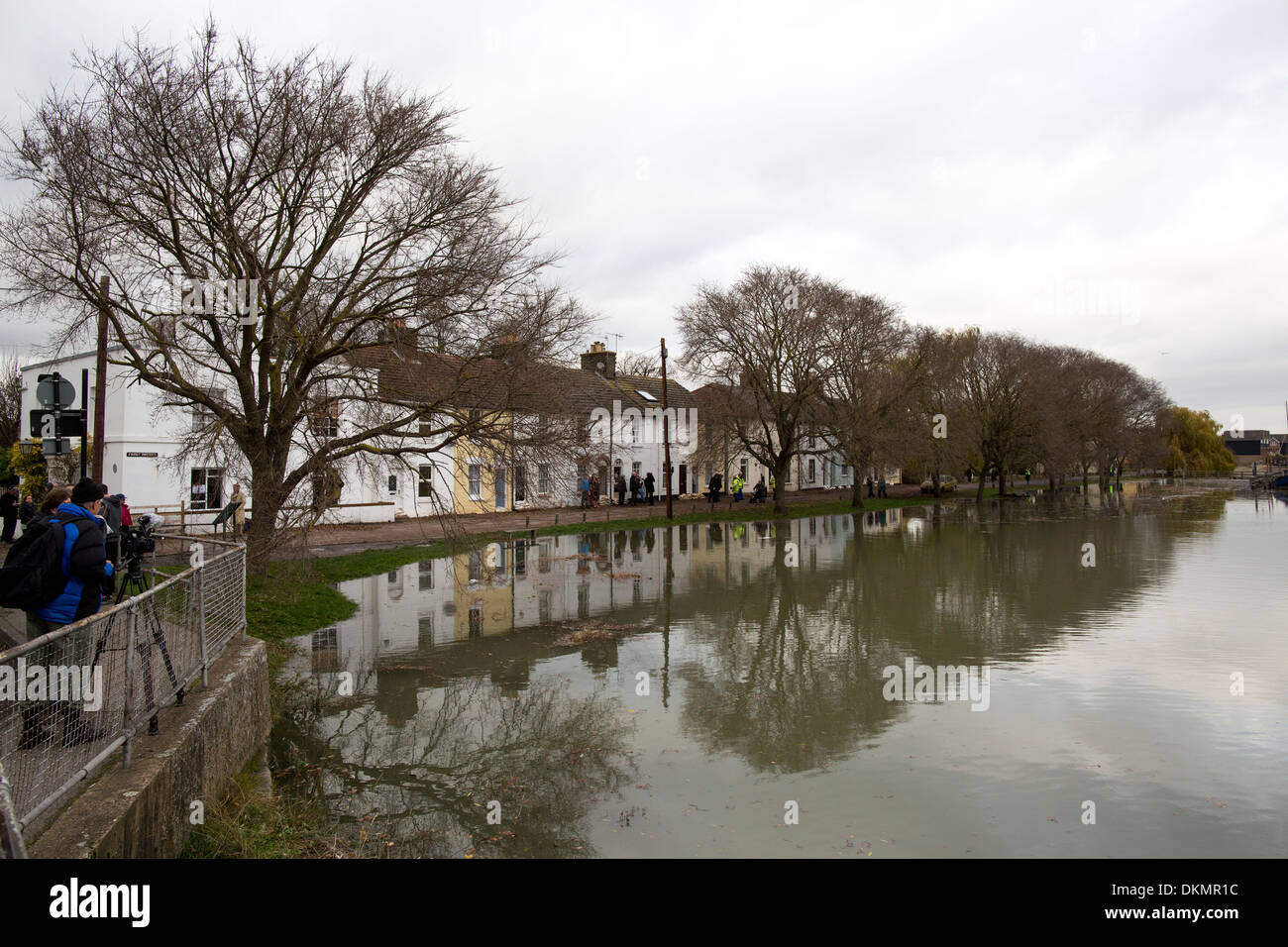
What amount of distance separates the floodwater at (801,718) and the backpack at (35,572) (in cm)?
280

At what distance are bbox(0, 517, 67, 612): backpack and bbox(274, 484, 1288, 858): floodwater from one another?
2800mm

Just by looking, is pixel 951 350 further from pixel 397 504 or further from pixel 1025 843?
pixel 1025 843

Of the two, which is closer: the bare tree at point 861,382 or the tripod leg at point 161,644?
the tripod leg at point 161,644

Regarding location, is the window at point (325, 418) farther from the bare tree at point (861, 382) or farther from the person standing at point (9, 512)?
the bare tree at point (861, 382)

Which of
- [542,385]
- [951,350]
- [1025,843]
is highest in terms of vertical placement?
[951,350]

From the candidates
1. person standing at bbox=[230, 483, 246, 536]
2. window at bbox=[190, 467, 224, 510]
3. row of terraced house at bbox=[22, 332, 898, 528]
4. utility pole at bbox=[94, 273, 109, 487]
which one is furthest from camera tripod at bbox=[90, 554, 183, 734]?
window at bbox=[190, 467, 224, 510]

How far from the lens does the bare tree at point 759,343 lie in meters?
37.7

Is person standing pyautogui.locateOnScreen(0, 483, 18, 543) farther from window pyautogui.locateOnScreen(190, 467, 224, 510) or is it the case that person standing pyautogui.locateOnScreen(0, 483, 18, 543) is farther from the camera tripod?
the camera tripod

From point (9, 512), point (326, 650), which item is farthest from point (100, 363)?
point (9, 512)

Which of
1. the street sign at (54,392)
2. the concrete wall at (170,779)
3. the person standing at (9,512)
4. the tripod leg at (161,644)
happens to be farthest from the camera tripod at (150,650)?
the person standing at (9,512)

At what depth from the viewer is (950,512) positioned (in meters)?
46.6

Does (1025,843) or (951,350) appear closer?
(1025,843)

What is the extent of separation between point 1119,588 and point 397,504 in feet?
86.5

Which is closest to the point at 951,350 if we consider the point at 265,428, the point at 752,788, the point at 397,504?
the point at 397,504
